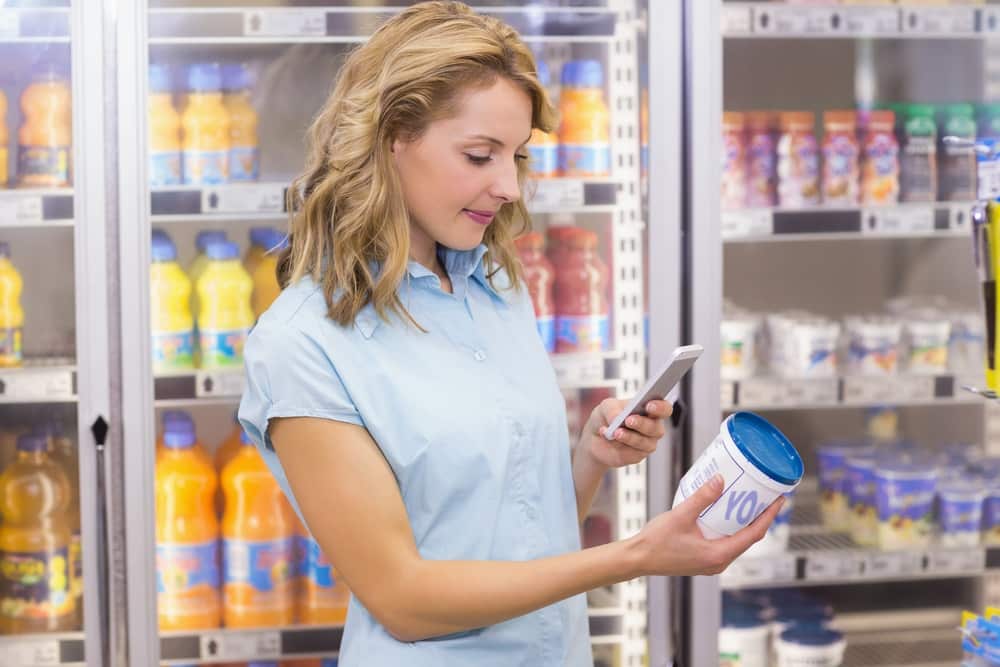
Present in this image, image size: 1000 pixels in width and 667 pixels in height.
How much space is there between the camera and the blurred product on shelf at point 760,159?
2.08m

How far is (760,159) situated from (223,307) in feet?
3.52

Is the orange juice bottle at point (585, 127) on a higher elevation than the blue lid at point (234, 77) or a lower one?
lower

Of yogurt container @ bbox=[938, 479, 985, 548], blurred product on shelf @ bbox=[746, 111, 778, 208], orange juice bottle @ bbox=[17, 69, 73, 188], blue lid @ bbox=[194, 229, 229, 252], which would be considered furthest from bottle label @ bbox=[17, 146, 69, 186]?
yogurt container @ bbox=[938, 479, 985, 548]

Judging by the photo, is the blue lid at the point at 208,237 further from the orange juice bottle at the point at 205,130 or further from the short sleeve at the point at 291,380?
the short sleeve at the point at 291,380

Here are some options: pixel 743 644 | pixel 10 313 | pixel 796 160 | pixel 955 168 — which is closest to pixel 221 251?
pixel 10 313

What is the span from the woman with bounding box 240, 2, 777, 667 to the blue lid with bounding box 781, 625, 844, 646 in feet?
3.01

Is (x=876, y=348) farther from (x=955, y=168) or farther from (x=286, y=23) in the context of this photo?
(x=286, y=23)

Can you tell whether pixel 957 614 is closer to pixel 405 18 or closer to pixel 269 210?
pixel 269 210

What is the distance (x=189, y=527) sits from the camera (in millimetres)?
1969

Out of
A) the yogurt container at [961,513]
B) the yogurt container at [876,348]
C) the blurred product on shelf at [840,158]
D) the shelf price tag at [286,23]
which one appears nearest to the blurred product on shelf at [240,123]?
the shelf price tag at [286,23]

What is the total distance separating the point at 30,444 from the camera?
6.33 ft

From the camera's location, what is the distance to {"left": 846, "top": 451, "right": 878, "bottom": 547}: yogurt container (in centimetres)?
210

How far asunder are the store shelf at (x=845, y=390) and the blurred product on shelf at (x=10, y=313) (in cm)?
128

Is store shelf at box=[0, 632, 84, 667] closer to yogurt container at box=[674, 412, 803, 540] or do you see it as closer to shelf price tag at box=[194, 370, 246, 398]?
shelf price tag at box=[194, 370, 246, 398]
